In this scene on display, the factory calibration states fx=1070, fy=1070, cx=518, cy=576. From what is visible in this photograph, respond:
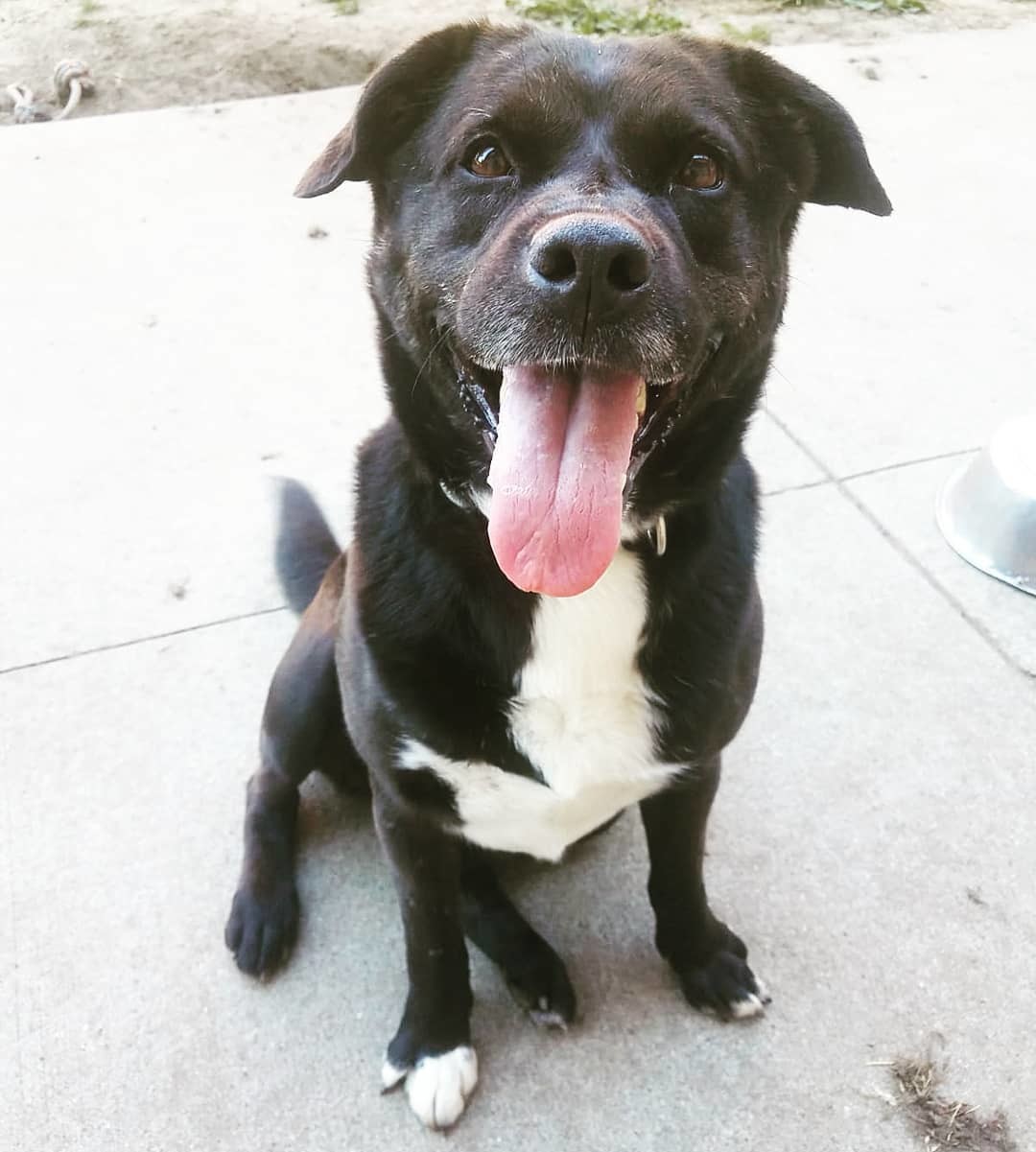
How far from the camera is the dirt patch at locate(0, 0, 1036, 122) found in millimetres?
4734

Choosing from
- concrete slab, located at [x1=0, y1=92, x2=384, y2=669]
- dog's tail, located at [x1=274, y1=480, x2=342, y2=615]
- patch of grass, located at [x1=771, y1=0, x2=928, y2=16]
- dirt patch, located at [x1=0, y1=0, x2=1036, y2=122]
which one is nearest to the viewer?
dog's tail, located at [x1=274, y1=480, x2=342, y2=615]

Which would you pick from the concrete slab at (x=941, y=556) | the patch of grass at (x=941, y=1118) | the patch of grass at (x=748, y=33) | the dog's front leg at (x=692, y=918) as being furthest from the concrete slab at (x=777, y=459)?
the patch of grass at (x=748, y=33)

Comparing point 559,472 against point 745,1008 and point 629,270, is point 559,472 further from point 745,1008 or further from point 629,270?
point 745,1008

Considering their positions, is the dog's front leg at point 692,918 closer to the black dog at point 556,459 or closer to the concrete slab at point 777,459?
the black dog at point 556,459

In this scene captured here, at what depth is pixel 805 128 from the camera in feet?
4.89

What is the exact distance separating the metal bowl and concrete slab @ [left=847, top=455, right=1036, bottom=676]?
3 centimetres

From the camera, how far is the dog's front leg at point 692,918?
5.65ft

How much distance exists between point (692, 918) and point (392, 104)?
4.40 feet

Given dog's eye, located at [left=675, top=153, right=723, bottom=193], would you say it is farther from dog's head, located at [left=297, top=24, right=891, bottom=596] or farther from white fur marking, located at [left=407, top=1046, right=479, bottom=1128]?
white fur marking, located at [left=407, top=1046, right=479, bottom=1128]

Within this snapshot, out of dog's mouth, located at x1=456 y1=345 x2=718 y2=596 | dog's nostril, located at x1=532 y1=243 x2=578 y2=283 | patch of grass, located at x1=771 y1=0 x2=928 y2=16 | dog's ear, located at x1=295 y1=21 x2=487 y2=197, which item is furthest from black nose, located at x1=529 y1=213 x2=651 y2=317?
patch of grass, located at x1=771 y1=0 x2=928 y2=16

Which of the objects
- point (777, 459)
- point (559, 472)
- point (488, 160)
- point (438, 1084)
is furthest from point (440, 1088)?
point (777, 459)

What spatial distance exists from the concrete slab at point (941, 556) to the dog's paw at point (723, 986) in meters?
1.03

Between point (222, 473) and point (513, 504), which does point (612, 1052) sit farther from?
point (222, 473)

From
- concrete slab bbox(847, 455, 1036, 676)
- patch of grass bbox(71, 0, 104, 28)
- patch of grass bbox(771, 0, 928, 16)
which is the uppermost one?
patch of grass bbox(771, 0, 928, 16)
